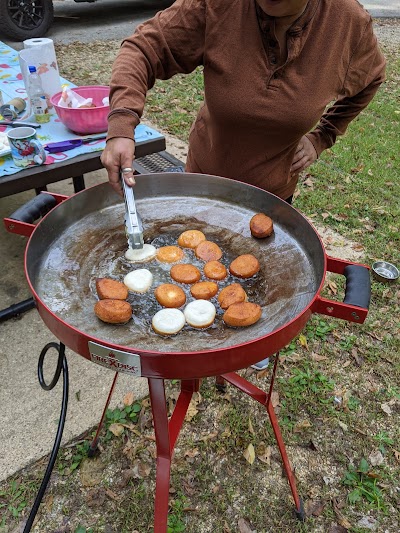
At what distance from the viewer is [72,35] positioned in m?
8.35

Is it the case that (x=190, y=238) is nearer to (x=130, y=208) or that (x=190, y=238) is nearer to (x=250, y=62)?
(x=130, y=208)

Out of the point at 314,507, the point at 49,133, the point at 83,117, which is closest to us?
the point at 314,507

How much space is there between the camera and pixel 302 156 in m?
2.15

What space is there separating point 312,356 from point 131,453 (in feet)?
4.19

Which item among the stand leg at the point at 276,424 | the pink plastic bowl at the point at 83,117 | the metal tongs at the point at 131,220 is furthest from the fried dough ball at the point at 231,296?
the pink plastic bowl at the point at 83,117

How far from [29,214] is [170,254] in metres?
0.52

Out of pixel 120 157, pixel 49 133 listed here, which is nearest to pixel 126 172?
pixel 120 157

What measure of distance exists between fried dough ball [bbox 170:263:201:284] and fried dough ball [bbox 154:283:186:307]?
0.18 feet

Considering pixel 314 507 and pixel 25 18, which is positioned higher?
pixel 25 18

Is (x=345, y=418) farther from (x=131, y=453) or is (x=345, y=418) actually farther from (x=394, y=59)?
(x=394, y=59)

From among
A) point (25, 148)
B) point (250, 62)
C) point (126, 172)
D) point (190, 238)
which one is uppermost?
point (250, 62)

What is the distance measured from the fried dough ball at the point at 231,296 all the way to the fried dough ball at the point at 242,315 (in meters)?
0.04

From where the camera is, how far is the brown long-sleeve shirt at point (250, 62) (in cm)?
165

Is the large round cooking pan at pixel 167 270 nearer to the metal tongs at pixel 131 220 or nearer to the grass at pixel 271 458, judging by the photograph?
the metal tongs at pixel 131 220
